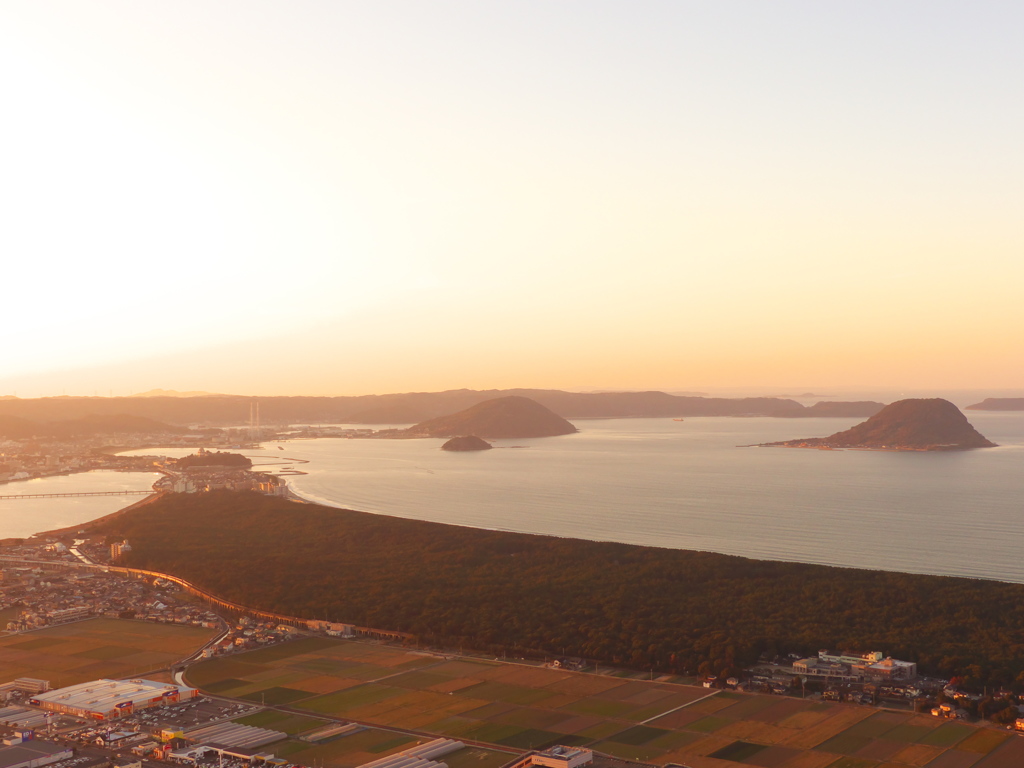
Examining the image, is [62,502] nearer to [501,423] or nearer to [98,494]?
[98,494]

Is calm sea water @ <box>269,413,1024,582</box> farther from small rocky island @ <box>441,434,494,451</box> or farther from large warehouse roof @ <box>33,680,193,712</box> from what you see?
large warehouse roof @ <box>33,680,193,712</box>

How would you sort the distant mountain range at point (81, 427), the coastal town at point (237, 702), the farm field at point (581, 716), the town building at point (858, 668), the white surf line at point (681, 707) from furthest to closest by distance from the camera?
1. the distant mountain range at point (81, 427)
2. the town building at point (858, 668)
3. the white surf line at point (681, 707)
4. the coastal town at point (237, 702)
5. the farm field at point (581, 716)

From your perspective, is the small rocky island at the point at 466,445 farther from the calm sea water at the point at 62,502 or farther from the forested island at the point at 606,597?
the forested island at the point at 606,597

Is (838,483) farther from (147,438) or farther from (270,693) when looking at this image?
(147,438)

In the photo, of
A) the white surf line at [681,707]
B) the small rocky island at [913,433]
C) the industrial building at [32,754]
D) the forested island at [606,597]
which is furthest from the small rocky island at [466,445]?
the industrial building at [32,754]

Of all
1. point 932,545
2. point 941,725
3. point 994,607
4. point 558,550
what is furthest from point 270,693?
point 932,545

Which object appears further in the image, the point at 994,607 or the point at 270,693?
the point at 994,607
